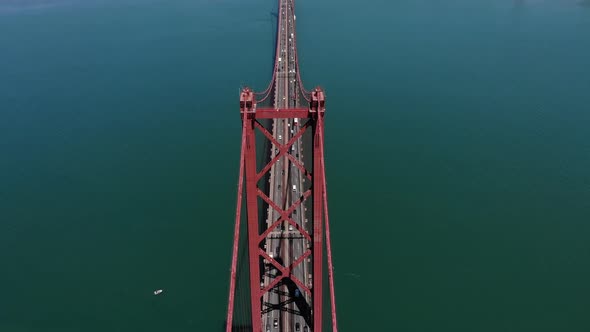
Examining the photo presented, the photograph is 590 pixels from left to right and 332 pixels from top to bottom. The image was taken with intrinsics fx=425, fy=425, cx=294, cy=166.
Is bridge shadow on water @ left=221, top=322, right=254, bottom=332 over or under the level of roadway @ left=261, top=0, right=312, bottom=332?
under

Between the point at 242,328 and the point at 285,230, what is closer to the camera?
the point at 242,328

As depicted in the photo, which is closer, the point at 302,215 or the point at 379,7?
the point at 302,215

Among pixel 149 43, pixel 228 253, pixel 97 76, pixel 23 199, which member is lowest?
pixel 228 253

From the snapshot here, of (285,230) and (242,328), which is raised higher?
(285,230)

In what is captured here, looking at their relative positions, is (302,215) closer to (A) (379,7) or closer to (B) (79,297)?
(B) (79,297)

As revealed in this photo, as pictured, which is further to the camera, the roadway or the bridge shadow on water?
the bridge shadow on water

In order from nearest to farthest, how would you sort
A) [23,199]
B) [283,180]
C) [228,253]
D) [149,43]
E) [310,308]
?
[310,308] → [228,253] → [283,180] → [23,199] → [149,43]

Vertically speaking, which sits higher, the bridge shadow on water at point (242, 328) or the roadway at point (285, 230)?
the roadway at point (285, 230)

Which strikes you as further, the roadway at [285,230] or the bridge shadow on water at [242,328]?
the bridge shadow on water at [242,328]

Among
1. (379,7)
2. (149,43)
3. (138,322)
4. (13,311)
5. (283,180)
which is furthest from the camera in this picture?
(379,7)

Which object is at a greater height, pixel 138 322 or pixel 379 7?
pixel 379 7

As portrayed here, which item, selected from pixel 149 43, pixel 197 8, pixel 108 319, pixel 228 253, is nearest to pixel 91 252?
pixel 108 319
